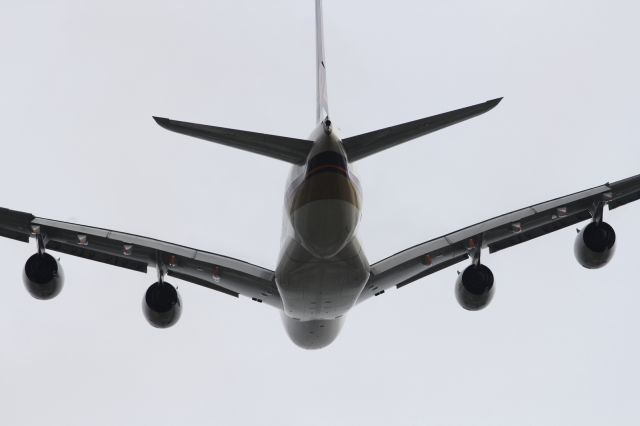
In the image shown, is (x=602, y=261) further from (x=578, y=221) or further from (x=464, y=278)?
(x=464, y=278)

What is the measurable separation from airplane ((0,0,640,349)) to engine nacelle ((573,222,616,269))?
2 cm

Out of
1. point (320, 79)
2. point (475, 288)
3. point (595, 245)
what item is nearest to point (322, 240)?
point (320, 79)

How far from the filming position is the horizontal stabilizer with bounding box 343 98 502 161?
47.9 feet

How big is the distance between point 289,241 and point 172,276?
5.05 meters

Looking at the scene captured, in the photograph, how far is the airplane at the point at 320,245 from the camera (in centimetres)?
1523

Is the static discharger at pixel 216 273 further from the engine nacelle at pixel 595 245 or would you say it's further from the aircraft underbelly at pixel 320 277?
the engine nacelle at pixel 595 245

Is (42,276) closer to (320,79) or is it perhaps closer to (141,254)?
(141,254)

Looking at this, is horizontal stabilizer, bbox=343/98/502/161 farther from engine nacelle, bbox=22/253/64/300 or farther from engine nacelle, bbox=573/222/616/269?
engine nacelle, bbox=22/253/64/300

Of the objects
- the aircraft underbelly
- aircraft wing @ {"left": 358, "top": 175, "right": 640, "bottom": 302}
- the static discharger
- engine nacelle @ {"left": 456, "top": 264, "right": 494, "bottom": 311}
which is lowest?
the aircraft underbelly

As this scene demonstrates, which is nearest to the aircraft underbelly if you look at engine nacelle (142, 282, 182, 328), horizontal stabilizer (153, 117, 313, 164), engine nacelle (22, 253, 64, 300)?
horizontal stabilizer (153, 117, 313, 164)

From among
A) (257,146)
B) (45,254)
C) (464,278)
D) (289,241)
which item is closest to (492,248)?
(464,278)

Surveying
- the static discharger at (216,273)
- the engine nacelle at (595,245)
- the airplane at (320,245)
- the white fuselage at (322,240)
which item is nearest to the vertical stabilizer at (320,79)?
the airplane at (320,245)

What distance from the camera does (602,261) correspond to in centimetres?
1886

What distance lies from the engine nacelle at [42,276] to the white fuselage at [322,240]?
524 centimetres
